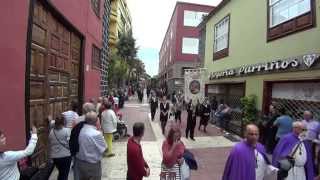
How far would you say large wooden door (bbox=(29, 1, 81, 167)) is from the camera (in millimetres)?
7960

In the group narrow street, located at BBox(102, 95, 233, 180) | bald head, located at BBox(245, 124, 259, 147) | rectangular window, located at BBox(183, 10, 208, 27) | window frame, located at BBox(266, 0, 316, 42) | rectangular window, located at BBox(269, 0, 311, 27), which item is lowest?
narrow street, located at BBox(102, 95, 233, 180)

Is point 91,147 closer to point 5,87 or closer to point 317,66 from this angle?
point 5,87

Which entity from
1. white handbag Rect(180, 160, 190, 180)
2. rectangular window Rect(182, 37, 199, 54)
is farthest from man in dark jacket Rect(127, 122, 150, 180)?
rectangular window Rect(182, 37, 199, 54)

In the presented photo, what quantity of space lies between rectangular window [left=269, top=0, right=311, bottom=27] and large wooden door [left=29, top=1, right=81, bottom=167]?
7.23m

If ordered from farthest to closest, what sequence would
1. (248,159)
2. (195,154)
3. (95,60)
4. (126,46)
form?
(126,46) → (95,60) → (195,154) → (248,159)

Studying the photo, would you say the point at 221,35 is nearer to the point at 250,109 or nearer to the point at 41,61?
the point at 250,109

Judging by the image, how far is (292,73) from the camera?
40.2 ft

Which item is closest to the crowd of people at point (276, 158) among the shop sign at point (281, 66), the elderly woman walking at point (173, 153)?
the elderly woman walking at point (173, 153)

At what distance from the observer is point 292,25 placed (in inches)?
493

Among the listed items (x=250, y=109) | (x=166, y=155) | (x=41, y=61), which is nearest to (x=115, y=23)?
(x=250, y=109)

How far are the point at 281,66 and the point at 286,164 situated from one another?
24.1 feet

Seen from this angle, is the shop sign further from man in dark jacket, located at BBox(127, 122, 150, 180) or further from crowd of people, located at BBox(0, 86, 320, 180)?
man in dark jacket, located at BBox(127, 122, 150, 180)

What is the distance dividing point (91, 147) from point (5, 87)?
65.6 inches

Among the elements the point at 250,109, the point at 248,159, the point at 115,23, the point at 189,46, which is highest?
the point at 115,23
